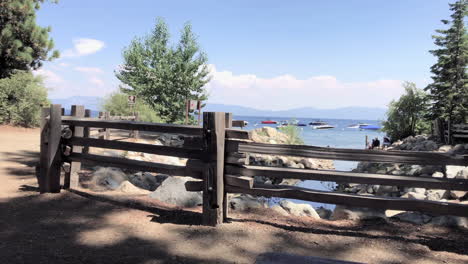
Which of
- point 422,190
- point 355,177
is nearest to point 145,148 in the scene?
point 355,177

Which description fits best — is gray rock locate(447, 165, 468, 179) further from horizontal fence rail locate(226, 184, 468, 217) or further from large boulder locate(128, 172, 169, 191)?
large boulder locate(128, 172, 169, 191)

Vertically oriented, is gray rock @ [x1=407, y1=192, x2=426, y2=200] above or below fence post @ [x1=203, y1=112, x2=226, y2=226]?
below

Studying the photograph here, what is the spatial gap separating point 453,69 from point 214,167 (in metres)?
31.9

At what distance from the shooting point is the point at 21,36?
1616 centimetres

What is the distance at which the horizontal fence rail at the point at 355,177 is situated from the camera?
4.36m

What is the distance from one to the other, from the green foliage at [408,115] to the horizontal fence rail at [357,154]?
32.6 m

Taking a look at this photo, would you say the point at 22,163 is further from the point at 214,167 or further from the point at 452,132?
the point at 452,132

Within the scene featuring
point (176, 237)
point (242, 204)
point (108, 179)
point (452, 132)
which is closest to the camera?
point (176, 237)

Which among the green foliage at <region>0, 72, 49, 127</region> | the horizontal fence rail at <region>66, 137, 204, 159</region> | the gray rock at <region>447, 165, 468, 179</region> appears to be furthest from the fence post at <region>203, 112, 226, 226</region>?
the green foliage at <region>0, 72, 49, 127</region>

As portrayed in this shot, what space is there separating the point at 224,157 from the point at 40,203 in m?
3.22

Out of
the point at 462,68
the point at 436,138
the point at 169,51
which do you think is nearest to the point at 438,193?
the point at 436,138

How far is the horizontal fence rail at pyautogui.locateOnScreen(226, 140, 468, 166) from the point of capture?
13.9 feet

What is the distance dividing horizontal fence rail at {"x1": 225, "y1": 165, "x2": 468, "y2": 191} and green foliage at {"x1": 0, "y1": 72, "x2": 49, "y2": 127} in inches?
785

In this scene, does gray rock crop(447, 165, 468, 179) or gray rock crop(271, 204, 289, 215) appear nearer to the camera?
gray rock crop(271, 204, 289, 215)
